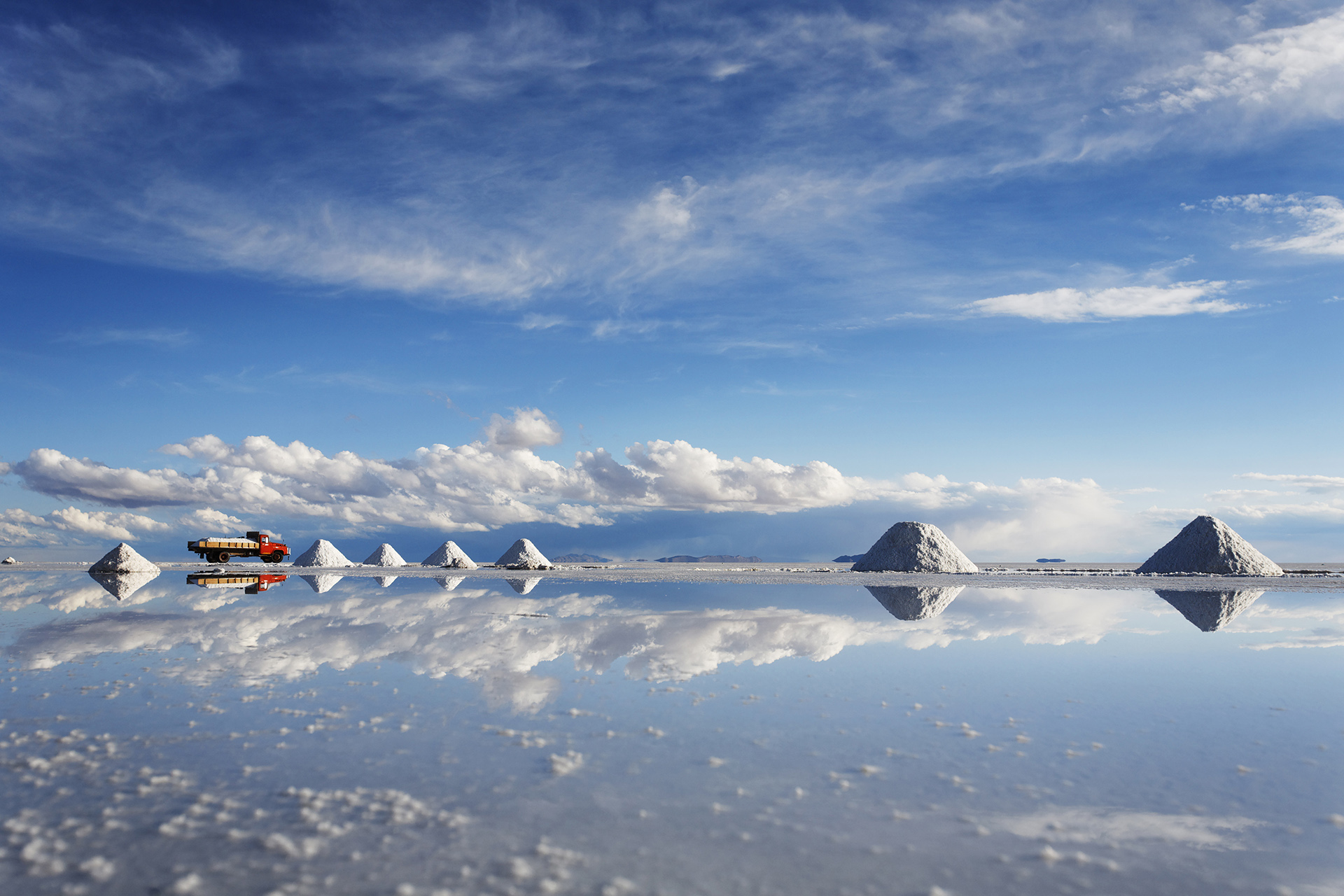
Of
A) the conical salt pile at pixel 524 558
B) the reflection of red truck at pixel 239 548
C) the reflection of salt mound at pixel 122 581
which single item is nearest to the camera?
the reflection of salt mound at pixel 122 581

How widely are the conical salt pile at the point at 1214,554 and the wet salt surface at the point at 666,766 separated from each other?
1250 inches

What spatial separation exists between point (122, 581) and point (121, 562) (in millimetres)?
9146

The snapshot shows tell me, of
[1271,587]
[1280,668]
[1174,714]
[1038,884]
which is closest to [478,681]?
Result: [1038,884]

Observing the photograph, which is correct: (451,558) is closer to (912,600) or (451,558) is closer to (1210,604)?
(912,600)

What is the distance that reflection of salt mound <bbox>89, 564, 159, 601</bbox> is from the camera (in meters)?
22.7

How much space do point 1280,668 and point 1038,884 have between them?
8928 mm

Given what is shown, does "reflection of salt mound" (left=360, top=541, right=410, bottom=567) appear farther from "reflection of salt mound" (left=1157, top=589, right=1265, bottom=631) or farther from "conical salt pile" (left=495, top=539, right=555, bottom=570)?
"reflection of salt mound" (left=1157, top=589, right=1265, bottom=631)

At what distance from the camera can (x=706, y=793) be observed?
4387 millimetres

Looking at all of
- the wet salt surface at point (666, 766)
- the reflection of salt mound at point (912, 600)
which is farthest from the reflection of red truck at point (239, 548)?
the reflection of salt mound at point (912, 600)

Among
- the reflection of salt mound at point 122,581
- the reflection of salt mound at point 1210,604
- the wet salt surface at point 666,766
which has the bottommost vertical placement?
the reflection of salt mound at point 122,581

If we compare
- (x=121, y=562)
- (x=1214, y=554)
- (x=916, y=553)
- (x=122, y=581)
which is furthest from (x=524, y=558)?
(x=1214, y=554)

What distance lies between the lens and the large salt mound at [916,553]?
37.9 metres

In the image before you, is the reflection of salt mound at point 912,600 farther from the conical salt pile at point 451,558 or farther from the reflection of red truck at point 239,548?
the reflection of red truck at point 239,548

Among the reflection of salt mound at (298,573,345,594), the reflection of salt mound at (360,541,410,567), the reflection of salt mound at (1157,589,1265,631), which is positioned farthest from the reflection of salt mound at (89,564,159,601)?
the reflection of salt mound at (1157,589,1265,631)
